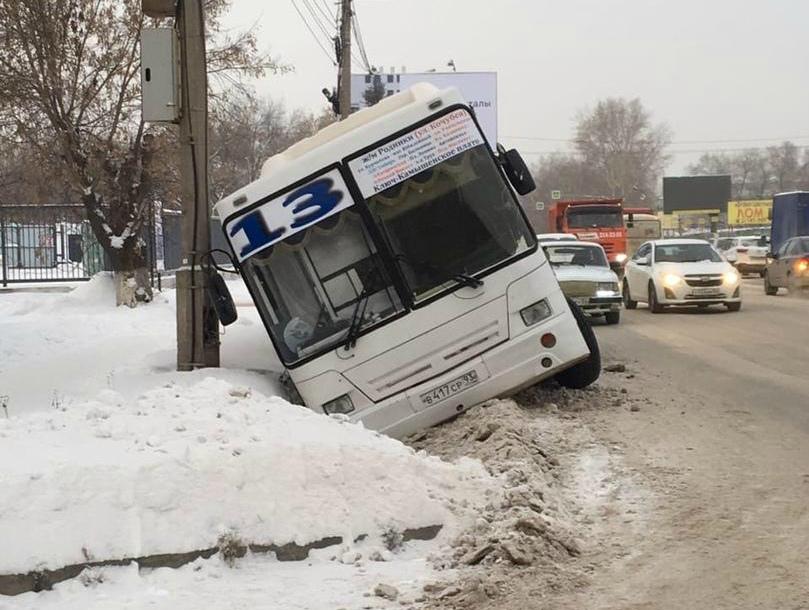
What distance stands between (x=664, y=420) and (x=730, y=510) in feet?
9.60

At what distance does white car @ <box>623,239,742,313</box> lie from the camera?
2016 centimetres

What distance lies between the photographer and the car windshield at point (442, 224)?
320 inches

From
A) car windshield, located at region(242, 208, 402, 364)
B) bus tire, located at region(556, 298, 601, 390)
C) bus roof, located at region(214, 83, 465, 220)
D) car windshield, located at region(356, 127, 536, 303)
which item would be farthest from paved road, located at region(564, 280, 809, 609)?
bus roof, located at region(214, 83, 465, 220)

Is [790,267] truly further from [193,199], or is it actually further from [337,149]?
[337,149]

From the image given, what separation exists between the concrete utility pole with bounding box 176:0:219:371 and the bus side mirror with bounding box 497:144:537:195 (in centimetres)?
314

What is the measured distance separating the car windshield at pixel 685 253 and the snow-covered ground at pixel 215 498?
53.0 ft

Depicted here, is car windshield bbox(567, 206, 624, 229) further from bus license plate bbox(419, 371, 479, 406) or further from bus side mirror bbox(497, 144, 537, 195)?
bus license plate bbox(419, 371, 479, 406)

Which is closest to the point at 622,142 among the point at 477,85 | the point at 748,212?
the point at 748,212

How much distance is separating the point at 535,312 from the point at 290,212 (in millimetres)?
2358

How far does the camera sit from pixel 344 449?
568 centimetres

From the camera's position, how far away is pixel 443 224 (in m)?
8.16

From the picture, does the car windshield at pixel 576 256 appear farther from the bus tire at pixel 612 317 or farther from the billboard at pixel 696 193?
the billboard at pixel 696 193

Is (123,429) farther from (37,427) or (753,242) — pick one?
(753,242)

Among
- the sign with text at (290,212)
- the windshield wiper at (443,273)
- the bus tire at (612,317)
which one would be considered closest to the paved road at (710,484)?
the windshield wiper at (443,273)
